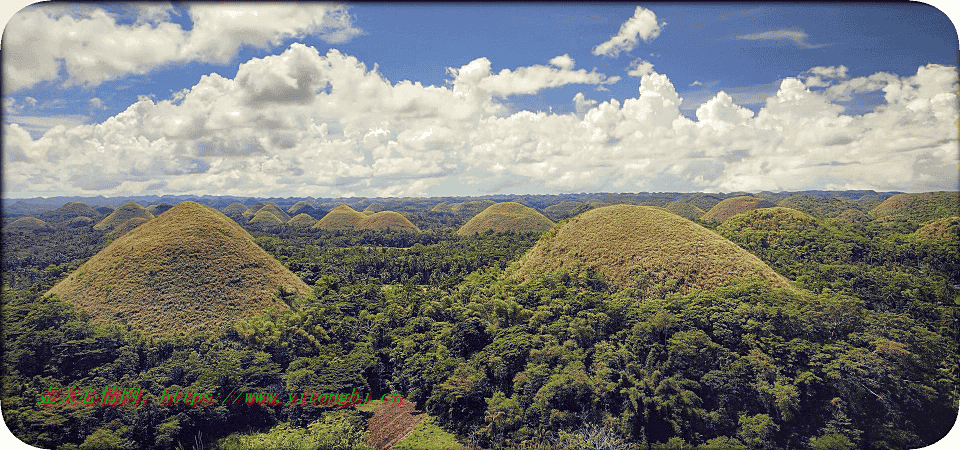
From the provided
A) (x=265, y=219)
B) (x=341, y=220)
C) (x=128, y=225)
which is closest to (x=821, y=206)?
(x=341, y=220)

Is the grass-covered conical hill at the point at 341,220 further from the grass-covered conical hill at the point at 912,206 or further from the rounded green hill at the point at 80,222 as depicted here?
the grass-covered conical hill at the point at 912,206

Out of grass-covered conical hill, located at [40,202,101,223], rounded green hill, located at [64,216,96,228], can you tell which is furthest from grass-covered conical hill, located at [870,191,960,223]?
grass-covered conical hill, located at [40,202,101,223]

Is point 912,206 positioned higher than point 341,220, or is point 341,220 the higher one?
point 912,206

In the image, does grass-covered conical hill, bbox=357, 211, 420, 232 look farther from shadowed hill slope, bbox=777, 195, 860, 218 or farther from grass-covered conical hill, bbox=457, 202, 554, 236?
shadowed hill slope, bbox=777, 195, 860, 218

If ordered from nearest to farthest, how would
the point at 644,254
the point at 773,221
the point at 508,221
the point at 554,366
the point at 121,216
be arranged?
the point at 554,366, the point at 644,254, the point at 773,221, the point at 508,221, the point at 121,216

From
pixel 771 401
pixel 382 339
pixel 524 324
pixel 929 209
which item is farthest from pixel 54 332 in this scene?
pixel 929 209

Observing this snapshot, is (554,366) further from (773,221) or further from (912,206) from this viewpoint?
(912,206)

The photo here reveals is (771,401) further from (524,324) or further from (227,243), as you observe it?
(227,243)
